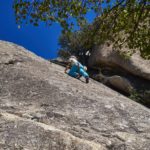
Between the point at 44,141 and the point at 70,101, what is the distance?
3.27 meters

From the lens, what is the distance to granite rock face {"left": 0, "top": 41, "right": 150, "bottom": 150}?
35.9ft

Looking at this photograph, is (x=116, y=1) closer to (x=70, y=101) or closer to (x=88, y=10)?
(x=88, y=10)

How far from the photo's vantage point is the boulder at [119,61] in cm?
3312

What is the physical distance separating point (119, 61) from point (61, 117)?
74.2ft

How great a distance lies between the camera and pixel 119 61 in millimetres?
34562

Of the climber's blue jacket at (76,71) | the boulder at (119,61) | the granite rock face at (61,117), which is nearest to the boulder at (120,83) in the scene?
the boulder at (119,61)

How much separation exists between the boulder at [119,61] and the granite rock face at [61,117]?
56.8 feet

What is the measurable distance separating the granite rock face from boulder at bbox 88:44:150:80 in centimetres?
1731

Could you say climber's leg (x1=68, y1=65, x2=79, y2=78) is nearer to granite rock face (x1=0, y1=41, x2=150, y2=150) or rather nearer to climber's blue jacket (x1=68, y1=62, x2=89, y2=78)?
climber's blue jacket (x1=68, y1=62, x2=89, y2=78)

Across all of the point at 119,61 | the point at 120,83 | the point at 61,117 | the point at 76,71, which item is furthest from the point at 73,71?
the point at 119,61

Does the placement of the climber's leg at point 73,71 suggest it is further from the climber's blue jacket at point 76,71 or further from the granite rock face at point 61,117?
the granite rock face at point 61,117

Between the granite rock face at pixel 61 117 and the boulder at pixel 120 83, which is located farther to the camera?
the boulder at pixel 120 83

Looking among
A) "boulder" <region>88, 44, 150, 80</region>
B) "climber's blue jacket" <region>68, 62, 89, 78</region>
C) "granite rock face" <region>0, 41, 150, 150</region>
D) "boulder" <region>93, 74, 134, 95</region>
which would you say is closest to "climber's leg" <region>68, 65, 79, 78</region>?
"climber's blue jacket" <region>68, 62, 89, 78</region>

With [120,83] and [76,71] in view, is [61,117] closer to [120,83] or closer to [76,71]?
[76,71]
